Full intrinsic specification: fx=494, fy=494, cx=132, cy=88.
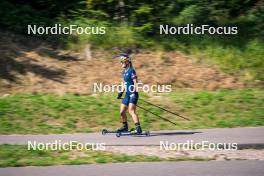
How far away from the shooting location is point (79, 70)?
1736cm

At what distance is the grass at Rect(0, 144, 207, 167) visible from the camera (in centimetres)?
901

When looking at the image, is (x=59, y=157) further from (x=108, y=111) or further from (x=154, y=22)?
(x=154, y=22)

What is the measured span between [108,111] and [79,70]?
3482 millimetres

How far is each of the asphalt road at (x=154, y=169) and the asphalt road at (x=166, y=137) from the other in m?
2.05

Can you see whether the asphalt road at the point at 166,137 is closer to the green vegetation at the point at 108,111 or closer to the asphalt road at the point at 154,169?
the green vegetation at the point at 108,111

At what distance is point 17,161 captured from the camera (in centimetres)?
909

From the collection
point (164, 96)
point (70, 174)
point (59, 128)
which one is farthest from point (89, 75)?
point (70, 174)

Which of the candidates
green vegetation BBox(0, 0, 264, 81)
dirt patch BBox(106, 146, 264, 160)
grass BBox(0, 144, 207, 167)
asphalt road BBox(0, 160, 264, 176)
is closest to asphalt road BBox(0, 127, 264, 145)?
dirt patch BBox(106, 146, 264, 160)

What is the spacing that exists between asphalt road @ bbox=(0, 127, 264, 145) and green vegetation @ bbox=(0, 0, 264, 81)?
18.7ft

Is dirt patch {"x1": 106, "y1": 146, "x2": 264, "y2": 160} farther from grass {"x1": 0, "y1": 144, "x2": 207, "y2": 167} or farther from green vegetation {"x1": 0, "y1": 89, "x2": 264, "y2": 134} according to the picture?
green vegetation {"x1": 0, "y1": 89, "x2": 264, "y2": 134}

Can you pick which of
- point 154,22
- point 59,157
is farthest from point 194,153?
point 154,22

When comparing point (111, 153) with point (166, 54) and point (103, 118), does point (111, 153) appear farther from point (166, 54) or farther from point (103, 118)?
point (166, 54)

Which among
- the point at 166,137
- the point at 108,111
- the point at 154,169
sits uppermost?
the point at 108,111

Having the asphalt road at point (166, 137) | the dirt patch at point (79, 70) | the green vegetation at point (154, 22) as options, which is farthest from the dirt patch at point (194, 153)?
the green vegetation at point (154, 22)
